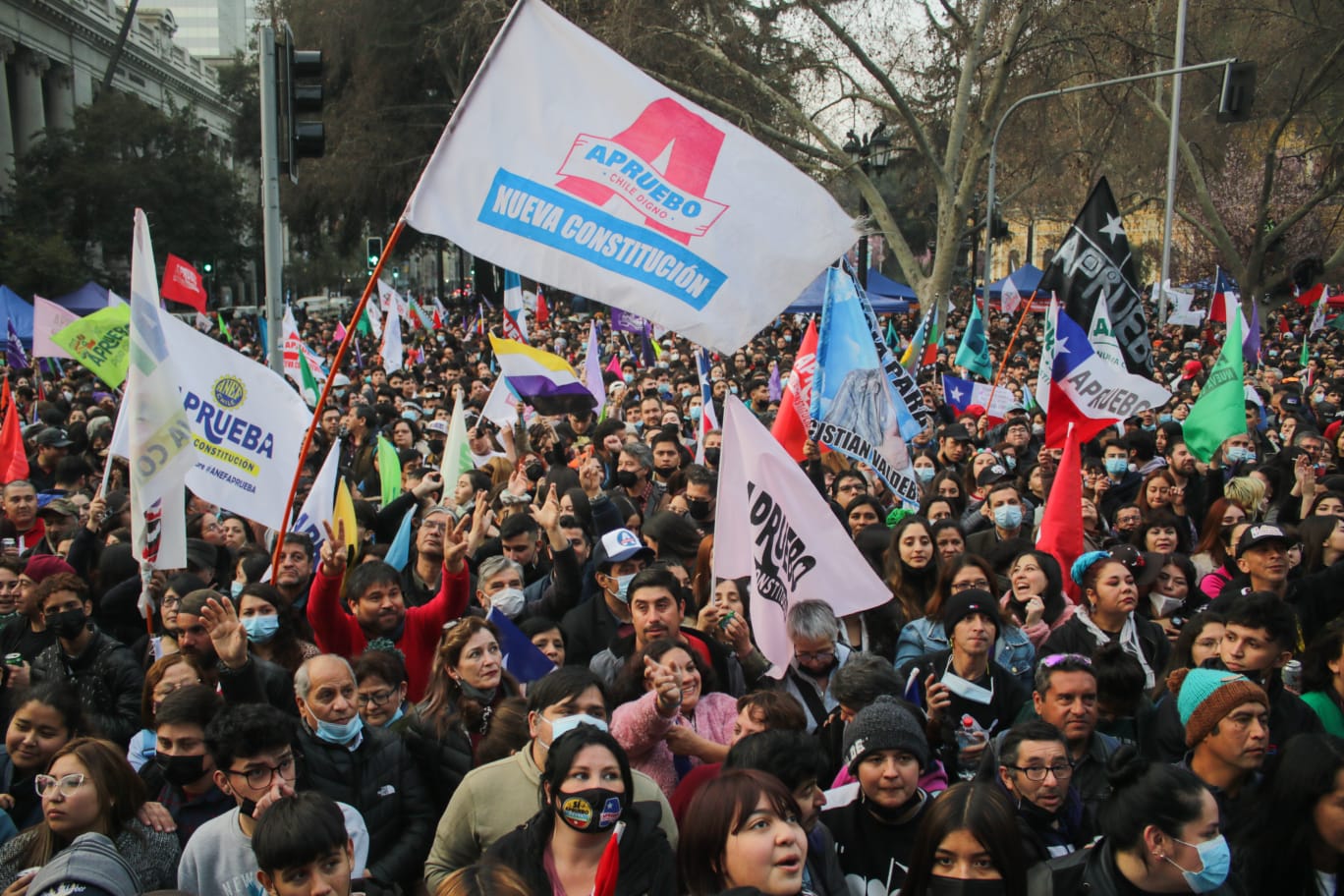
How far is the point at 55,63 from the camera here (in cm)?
5166

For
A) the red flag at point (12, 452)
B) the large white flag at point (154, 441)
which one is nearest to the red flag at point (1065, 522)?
the large white flag at point (154, 441)

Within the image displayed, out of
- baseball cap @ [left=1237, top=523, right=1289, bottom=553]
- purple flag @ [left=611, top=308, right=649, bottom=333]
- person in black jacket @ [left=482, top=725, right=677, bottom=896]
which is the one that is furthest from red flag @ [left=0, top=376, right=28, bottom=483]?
purple flag @ [left=611, top=308, right=649, bottom=333]

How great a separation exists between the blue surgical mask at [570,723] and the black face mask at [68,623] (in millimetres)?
2557

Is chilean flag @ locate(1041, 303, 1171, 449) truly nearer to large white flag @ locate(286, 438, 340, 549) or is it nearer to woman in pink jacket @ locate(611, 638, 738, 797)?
large white flag @ locate(286, 438, 340, 549)

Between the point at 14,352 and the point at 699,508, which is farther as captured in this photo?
the point at 14,352

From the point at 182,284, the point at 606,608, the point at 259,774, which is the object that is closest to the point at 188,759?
the point at 259,774

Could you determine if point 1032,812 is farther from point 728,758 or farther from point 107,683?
point 107,683

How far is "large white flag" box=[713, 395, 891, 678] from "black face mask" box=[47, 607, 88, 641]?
2.57 m

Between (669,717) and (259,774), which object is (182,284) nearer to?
(259,774)

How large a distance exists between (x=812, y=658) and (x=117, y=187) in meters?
40.3

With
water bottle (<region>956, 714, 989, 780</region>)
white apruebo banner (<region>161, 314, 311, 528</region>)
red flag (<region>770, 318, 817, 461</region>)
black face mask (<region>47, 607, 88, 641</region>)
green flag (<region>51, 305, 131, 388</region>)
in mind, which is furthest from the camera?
green flag (<region>51, 305, 131, 388</region>)

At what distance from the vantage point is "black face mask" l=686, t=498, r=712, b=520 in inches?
295

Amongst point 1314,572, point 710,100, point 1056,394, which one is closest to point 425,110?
point 710,100

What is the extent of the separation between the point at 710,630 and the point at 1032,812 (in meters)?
1.67
